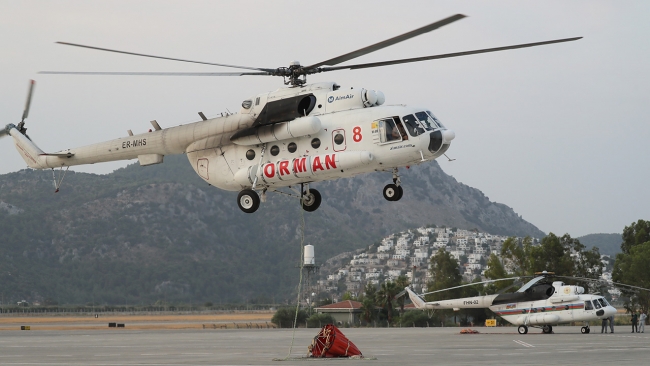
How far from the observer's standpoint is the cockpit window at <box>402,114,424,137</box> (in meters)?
27.2

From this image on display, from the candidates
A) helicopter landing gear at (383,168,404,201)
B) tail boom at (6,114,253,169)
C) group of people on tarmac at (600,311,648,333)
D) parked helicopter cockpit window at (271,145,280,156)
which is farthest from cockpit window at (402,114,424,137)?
group of people on tarmac at (600,311,648,333)

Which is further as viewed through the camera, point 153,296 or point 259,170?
point 153,296

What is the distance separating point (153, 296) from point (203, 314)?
2341 centimetres

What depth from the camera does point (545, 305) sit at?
186 feet

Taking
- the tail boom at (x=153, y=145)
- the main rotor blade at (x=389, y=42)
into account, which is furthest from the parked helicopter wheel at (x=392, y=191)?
the tail boom at (x=153, y=145)

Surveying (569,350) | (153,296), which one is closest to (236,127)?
(569,350)

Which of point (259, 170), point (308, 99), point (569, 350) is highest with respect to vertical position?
point (308, 99)

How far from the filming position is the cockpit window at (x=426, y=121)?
27375 mm

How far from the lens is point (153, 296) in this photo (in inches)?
6777

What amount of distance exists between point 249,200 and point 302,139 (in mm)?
3162

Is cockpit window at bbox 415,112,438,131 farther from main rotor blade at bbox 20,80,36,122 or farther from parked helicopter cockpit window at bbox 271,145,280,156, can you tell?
main rotor blade at bbox 20,80,36,122

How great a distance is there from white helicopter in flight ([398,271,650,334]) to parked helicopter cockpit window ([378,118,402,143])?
3254 cm

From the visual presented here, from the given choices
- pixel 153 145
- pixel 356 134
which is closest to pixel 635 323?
pixel 356 134

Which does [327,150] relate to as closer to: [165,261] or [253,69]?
[253,69]
